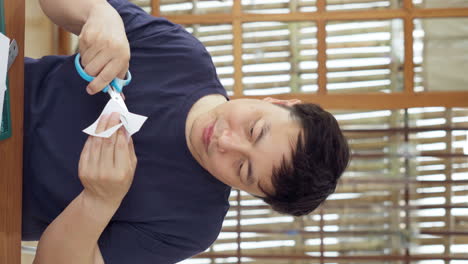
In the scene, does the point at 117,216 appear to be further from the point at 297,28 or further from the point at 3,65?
the point at 297,28

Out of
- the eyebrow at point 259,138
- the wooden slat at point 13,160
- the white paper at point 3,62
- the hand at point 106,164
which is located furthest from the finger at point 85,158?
the eyebrow at point 259,138

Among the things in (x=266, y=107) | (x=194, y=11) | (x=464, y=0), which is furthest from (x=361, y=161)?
(x=266, y=107)

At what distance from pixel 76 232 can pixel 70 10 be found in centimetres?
43

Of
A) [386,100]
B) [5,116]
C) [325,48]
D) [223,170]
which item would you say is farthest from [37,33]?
[5,116]

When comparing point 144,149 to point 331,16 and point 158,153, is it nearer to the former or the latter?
point 158,153

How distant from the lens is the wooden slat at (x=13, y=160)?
95cm

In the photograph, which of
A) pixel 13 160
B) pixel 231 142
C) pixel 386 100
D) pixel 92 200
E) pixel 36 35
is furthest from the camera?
pixel 386 100

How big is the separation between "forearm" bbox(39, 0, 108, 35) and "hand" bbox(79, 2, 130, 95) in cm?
9

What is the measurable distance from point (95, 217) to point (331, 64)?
229cm

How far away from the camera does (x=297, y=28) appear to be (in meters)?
3.19

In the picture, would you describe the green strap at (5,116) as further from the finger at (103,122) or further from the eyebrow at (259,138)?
the eyebrow at (259,138)

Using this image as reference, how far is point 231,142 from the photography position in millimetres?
1223

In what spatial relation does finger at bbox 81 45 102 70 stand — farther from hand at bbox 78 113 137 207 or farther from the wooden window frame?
the wooden window frame

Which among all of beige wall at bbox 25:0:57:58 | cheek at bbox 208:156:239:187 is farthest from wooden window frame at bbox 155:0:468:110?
cheek at bbox 208:156:239:187
